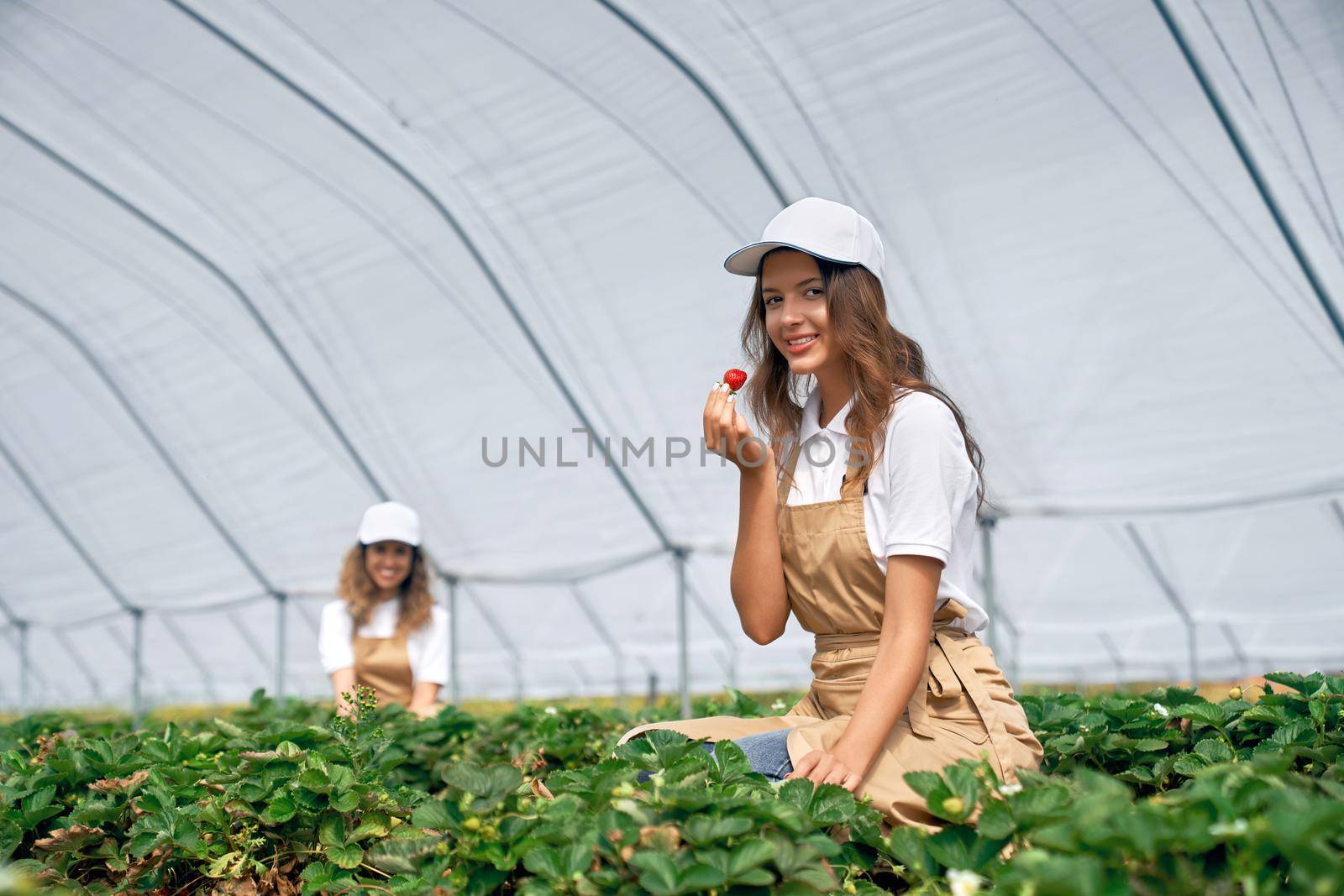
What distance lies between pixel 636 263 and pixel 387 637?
3.05 meters

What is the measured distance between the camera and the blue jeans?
1.96m

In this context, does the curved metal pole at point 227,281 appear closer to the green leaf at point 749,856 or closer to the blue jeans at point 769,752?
the blue jeans at point 769,752

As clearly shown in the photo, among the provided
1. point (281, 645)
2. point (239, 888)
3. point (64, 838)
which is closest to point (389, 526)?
point (64, 838)

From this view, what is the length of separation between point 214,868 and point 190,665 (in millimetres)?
15566

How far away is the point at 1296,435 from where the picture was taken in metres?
6.47

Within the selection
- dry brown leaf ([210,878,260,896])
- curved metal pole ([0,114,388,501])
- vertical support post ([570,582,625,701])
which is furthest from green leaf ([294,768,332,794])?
vertical support post ([570,582,625,701])

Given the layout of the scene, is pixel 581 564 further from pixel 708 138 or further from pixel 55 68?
pixel 55 68

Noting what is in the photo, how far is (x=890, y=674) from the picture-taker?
1.91 metres

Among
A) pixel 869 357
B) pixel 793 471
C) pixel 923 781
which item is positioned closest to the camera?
pixel 923 781

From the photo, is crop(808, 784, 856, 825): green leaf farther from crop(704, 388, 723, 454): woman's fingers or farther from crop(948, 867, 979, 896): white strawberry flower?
crop(704, 388, 723, 454): woman's fingers

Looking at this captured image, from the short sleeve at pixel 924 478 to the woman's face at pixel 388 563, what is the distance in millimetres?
3650

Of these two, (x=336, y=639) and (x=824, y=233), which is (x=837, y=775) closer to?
(x=824, y=233)

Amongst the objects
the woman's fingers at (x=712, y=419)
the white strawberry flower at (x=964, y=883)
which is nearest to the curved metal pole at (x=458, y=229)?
the woman's fingers at (x=712, y=419)

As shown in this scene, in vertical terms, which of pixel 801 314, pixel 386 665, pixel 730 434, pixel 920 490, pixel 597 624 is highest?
pixel 801 314
